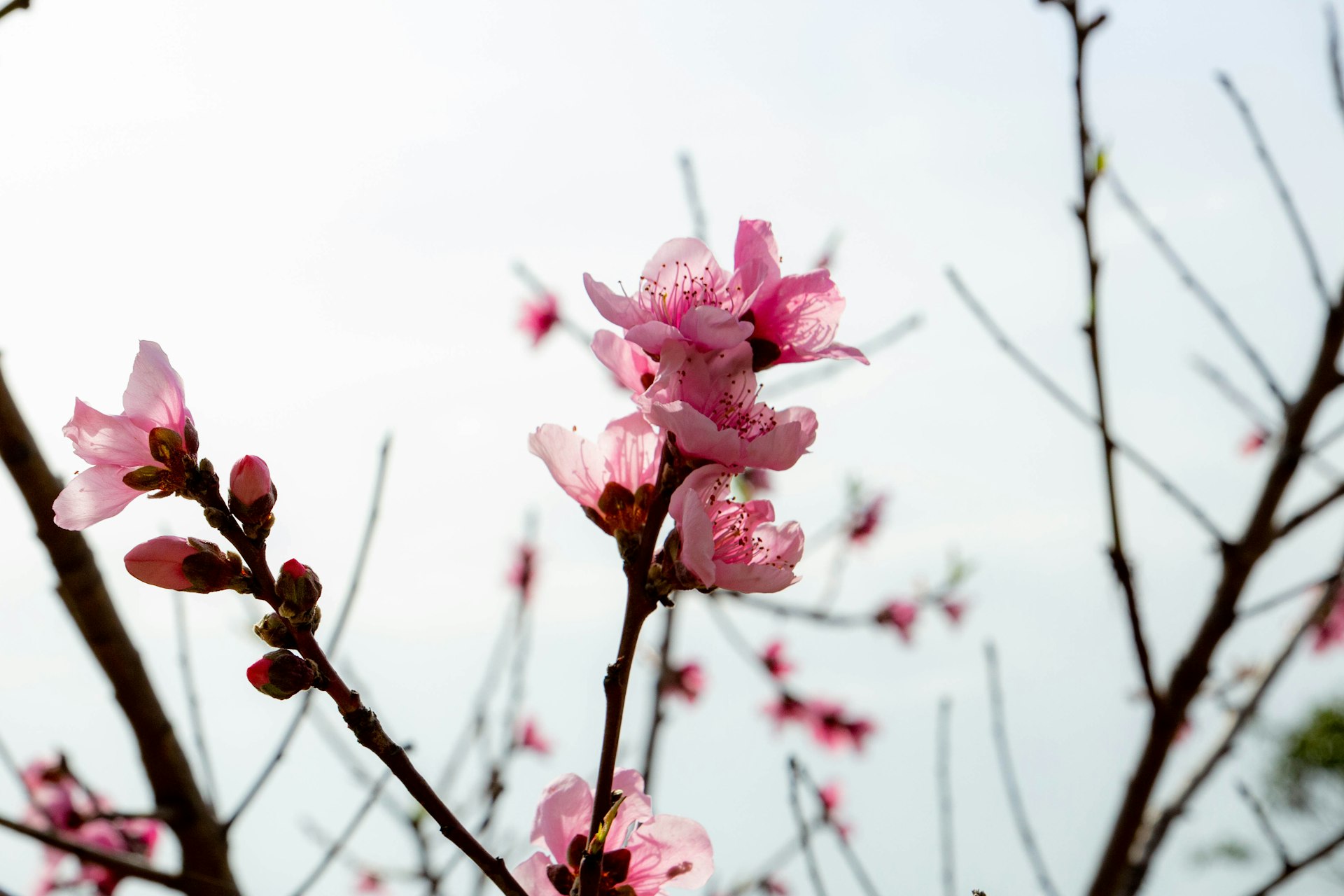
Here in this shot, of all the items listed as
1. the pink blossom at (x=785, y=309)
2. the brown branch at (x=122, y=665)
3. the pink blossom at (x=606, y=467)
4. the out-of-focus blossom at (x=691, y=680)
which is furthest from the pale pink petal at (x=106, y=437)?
the out-of-focus blossom at (x=691, y=680)

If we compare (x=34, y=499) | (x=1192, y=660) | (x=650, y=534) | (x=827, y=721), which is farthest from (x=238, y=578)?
(x=827, y=721)

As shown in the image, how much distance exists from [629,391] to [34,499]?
3.36ft

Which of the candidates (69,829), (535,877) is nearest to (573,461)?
(535,877)

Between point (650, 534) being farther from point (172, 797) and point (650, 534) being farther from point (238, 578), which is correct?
point (172, 797)

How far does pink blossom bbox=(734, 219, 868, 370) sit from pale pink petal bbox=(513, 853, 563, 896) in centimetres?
51

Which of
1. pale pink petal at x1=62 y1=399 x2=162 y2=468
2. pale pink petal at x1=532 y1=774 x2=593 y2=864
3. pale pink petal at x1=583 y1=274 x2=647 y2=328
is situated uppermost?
pale pink petal at x1=62 y1=399 x2=162 y2=468

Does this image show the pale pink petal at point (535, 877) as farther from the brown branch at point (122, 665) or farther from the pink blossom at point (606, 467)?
the brown branch at point (122, 665)

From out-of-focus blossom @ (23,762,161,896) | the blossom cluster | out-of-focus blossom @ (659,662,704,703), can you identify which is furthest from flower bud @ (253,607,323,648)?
out-of-focus blossom @ (659,662,704,703)

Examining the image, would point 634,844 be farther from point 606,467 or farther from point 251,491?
point 251,491

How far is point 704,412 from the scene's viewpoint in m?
0.84

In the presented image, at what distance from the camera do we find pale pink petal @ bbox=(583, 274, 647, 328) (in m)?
0.87

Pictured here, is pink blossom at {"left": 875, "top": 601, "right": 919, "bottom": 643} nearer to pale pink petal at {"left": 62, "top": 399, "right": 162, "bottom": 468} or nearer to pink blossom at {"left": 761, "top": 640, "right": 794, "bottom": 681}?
pink blossom at {"left": 761, "top": 640, "right": 794, "bottom": 681}

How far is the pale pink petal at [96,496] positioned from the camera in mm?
842

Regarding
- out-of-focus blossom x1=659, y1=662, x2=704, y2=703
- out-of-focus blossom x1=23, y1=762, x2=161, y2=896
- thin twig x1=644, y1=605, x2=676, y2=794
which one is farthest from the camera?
out-of-focus blossom x1=659, y1=662, x2=704, y2=703
